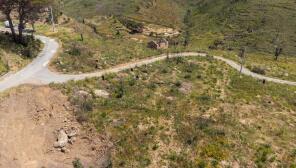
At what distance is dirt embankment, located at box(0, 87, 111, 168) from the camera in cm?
3334

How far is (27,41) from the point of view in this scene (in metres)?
58.1

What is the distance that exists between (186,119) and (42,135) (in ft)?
54.8

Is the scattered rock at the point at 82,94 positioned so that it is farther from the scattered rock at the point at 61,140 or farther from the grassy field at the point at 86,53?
the grassy field at the point at 86,53

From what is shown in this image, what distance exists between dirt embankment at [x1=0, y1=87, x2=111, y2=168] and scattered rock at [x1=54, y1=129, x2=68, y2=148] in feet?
0.96

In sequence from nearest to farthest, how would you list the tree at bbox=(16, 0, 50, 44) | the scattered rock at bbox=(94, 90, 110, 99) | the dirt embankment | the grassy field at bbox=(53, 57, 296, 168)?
the dirt embankment < the grassy field at bbox=(53, 57, 296, 168) < the scattered rock at bbox=(94, 90, 110, 99) < the tree at bbox=(16, 0, 50, 44)

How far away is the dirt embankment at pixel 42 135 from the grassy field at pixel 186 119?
136 cm

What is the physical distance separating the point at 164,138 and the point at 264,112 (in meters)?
18.4

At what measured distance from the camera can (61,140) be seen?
35.5m

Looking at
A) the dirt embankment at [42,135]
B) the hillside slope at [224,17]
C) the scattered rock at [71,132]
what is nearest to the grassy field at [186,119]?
the dirt embankment at [42,135]

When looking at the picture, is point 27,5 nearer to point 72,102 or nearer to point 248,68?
point 72,102

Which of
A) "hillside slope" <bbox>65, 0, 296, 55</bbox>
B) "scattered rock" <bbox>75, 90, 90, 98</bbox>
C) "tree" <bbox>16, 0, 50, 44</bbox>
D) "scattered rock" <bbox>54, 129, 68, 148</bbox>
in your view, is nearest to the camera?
"scattered rock" <bbox>54, 129, 68, 148</bbox>

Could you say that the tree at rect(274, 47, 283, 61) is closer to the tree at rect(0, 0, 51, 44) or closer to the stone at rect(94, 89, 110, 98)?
the tree at rect(0, 0, 51, 44)

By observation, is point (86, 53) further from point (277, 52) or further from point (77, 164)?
point (277, 52)

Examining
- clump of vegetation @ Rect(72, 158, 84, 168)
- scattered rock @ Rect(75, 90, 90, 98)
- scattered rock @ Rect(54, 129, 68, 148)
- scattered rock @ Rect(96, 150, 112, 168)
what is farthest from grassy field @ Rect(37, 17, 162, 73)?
clump of vegetation @ Rect(72, 158, 84, 168)
